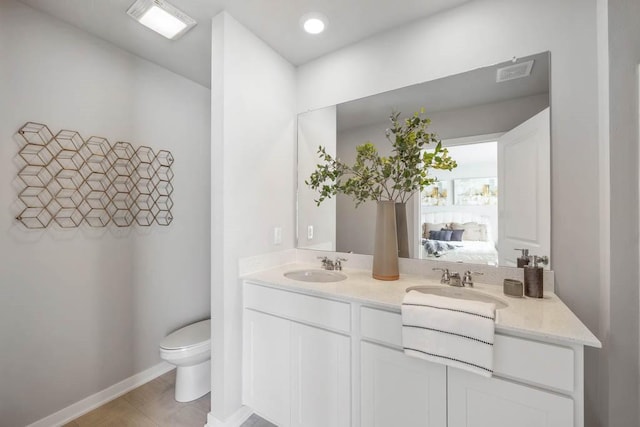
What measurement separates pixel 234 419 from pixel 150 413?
60 cm

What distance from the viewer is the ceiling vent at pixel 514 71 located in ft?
4.51

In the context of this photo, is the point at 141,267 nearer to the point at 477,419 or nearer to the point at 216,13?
the point at 216,13

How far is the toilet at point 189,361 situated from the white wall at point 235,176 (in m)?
0.31

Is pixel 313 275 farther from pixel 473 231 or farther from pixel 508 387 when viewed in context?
pixel 508 387

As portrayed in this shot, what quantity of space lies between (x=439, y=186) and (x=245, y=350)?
1.55 m

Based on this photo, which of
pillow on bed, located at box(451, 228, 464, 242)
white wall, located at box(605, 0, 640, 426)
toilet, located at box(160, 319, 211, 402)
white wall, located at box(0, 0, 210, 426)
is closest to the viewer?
white wall, located at box(605, 0, 640, 426)

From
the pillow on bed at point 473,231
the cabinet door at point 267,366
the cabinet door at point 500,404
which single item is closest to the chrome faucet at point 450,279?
the pillow on bed at point 473,231

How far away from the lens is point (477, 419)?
3.26 feet

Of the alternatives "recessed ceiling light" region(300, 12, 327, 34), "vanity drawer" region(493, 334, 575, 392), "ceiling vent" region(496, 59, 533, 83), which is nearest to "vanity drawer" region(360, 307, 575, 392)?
"vanity drawer" region(493, 334, 575, 392)

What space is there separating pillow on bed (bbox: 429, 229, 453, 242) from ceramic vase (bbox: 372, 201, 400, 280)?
0.24m

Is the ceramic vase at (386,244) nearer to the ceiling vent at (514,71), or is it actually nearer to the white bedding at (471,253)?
the white bedding at (471,253)

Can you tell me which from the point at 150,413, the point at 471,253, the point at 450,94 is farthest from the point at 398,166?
the point at 150,413

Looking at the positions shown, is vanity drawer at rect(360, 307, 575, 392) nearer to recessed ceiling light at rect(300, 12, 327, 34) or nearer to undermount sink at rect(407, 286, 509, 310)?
undermount sink at rect(407, 286, 509, 310)

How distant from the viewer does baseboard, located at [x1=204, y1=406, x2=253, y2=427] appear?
1560mm
